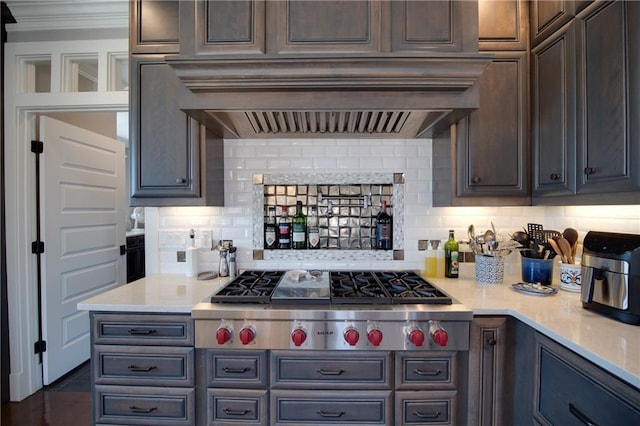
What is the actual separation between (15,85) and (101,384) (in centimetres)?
228

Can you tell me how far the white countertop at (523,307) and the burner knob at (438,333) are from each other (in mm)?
181

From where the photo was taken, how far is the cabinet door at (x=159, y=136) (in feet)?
5.48

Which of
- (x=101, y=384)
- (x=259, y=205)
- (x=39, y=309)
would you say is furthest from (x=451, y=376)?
(x=39, y=309)

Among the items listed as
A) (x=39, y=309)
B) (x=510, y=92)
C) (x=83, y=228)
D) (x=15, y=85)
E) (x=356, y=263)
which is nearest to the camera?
(x=510, y=92)

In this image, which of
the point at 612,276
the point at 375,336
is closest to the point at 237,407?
the point at 375,336

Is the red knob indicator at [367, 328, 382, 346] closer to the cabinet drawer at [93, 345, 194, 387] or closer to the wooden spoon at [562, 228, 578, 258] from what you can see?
the cabinet drawer at [93, 345, 194, 387]

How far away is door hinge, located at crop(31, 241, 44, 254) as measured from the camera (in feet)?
7.53

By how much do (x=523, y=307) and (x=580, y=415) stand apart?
45cm

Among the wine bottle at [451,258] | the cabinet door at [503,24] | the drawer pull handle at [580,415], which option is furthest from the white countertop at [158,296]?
the cabinet door at [503,24]

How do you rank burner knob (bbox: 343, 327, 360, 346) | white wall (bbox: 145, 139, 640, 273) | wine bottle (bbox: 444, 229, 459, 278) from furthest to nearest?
1. white wall (bbox: 145, 139, 640, 273)
2. wine bottle (bbox: 444, 229, 459, 278)
3. burner knob (bbox: 343, 327, 360, 346)

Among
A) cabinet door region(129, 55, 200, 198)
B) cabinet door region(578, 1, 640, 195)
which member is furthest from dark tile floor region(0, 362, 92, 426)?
cabinet door region(578, 1, 640, 195)

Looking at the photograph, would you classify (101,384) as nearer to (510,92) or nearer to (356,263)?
(356,263)

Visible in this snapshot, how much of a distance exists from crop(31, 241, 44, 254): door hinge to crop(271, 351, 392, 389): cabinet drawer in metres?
2.20

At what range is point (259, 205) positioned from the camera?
2.06 m
